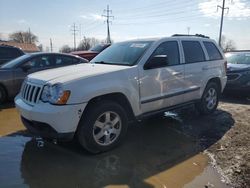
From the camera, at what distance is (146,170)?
168 inches

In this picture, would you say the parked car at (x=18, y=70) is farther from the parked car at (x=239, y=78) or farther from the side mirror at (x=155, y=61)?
the parked car at (x=239, y=78)

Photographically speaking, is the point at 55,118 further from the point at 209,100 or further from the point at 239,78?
the point at 239,78

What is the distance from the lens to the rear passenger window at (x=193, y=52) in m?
6.44

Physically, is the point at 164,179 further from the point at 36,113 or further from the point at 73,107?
the point at 36,113

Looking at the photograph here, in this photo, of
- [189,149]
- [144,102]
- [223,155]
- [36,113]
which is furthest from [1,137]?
[223,155]

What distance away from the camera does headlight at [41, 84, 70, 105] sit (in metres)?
4.26

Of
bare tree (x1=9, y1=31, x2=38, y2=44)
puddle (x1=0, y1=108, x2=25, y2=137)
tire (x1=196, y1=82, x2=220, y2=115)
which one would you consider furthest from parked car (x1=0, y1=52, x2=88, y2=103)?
bare tree (x1=9, y1=31, x2=38, y2=44)

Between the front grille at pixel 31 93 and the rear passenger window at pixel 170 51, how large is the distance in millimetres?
2330

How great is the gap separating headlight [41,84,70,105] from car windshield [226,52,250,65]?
8.00 m

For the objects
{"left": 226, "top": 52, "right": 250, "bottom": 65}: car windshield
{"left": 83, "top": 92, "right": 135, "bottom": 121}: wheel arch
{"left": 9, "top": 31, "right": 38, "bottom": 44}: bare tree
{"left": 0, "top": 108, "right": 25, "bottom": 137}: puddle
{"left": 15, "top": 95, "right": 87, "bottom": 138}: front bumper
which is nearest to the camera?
{"left": 15, "top": 95, "right": 87, "bottom": 138}: front bumper

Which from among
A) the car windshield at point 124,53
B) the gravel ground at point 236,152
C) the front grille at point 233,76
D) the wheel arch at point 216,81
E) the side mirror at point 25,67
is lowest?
the gravel ground at point 236,152

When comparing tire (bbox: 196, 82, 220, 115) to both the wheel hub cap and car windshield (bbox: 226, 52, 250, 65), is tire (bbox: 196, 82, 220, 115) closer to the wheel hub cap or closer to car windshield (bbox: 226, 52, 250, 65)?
the wheel hub cap

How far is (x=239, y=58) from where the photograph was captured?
10789 mm

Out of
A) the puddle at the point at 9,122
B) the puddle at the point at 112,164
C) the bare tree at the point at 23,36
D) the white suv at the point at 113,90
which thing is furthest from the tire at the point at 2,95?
the bare tree at the point at 23,36
